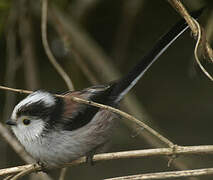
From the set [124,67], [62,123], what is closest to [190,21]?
[62,123]

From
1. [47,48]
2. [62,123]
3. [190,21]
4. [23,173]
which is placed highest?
Answer: [47,48]

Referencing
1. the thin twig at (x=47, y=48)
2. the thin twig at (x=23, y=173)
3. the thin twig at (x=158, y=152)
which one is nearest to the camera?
the thin twig at (x=158, y=152)

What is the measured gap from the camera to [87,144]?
10.7 feet

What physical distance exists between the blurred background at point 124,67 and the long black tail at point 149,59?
1.15 m

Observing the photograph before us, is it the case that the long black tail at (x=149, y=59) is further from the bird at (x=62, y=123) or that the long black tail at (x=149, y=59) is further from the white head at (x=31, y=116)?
the white head at (x=31, y=116)

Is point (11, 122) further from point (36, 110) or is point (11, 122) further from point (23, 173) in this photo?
point (23, 173)

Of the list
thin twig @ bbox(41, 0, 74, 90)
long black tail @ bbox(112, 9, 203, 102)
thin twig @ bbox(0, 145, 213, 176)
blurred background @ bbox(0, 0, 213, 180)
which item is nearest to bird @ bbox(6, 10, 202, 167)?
long black tail @ bbox(112, 9, 203, 102)

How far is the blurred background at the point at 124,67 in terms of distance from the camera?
471cm

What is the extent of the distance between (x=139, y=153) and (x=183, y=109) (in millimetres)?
2591

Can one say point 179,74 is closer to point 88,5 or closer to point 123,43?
point 123,43

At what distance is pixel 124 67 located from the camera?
5332 mm

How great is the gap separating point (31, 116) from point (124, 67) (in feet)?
7.38

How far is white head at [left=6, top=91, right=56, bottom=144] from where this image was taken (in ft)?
10.5

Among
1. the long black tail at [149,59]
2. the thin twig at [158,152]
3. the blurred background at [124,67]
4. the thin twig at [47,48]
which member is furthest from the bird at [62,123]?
the blurred background at [124,67]
